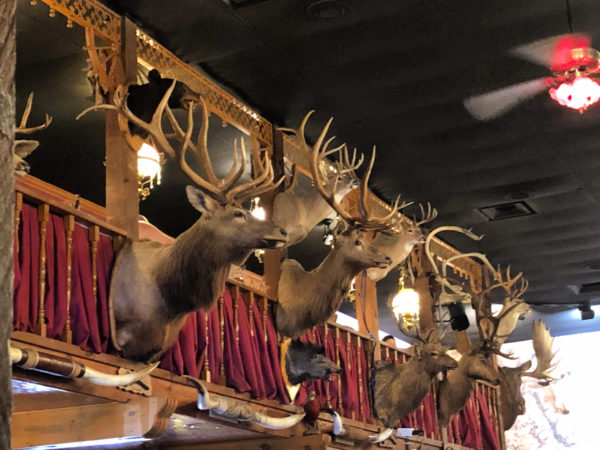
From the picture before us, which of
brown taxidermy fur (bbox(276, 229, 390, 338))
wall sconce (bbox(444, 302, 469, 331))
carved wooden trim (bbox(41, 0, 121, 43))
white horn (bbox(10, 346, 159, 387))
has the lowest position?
white horn (bbox(10, 346, 159, 387))

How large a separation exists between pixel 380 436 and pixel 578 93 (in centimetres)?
322

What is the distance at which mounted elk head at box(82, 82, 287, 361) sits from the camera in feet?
17.8

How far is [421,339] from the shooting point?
881 centimetres

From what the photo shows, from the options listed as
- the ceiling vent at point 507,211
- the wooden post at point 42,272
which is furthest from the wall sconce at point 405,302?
the wooden post at point 42,272

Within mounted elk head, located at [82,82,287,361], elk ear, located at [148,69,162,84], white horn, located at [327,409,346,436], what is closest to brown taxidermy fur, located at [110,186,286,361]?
mounted elk head, located at [82,82,287,361]

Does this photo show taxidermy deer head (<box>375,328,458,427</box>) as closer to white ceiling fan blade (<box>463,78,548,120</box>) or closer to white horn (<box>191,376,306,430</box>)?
white horn (<box>191,376,306,430</box>)

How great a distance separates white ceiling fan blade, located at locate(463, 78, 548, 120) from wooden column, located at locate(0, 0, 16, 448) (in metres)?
6.57

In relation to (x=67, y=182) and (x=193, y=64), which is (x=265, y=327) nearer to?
(x=193, y=64)

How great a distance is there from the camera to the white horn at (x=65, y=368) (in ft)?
14.5

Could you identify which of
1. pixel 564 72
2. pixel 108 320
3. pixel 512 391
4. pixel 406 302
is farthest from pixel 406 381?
pixel 108 320

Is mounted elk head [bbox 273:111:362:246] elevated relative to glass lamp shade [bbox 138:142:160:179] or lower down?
lower down

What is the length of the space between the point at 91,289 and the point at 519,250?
292 inches

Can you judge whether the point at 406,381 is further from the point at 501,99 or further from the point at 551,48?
the point at 551,48

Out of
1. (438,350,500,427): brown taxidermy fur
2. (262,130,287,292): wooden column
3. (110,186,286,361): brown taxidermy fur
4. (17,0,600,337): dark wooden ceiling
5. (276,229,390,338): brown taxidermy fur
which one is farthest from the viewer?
(438,350,500,427): brown taxidermy fur
